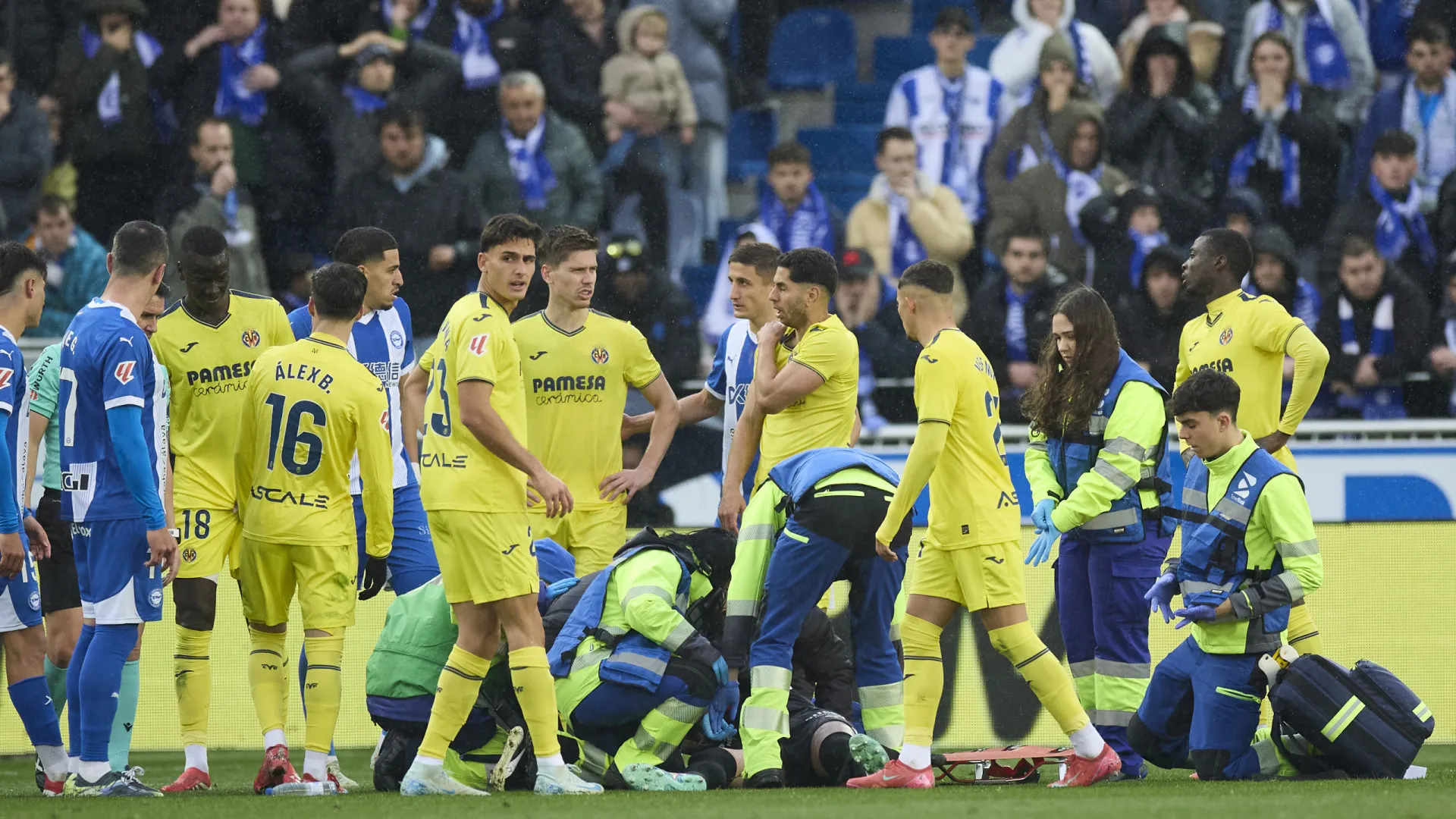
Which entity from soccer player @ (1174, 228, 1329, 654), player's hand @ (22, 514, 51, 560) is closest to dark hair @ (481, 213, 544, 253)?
player's hand @ (22, 514, 51, 560)

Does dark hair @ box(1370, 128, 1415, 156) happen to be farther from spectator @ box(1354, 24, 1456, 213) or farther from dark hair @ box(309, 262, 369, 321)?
dark hair @ box(309, 262, 369, 321)

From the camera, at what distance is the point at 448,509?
20.0 feet

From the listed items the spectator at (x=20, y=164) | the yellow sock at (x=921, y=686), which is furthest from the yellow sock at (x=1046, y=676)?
the spectator at (x=20, y=164)

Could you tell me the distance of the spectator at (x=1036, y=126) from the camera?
43.5ft

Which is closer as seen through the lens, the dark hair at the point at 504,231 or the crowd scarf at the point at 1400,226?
the dark hair at the point at 504,231

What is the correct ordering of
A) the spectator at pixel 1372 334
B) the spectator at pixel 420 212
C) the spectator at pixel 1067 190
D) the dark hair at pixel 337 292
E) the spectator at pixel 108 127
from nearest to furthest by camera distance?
the dark hair at pixel 337 292
the spectator at pixel 1372 334
the spectator at pixel 420 212
the spectator at pixel 1067 190
the spectator at pixel 108 127

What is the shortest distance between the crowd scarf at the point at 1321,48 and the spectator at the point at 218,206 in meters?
8.41

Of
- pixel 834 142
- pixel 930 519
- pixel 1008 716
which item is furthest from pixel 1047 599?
pixel 834 142

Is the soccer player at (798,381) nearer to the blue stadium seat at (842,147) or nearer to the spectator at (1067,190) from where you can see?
the spectator at (1067,190)

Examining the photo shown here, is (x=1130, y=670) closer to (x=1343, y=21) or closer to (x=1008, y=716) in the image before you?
(x=1008, y=716)

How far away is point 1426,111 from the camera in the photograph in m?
13.3

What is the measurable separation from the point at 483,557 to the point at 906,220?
787cm

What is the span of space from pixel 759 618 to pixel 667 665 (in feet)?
1.47

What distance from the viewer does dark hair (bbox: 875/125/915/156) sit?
44.3 feet
